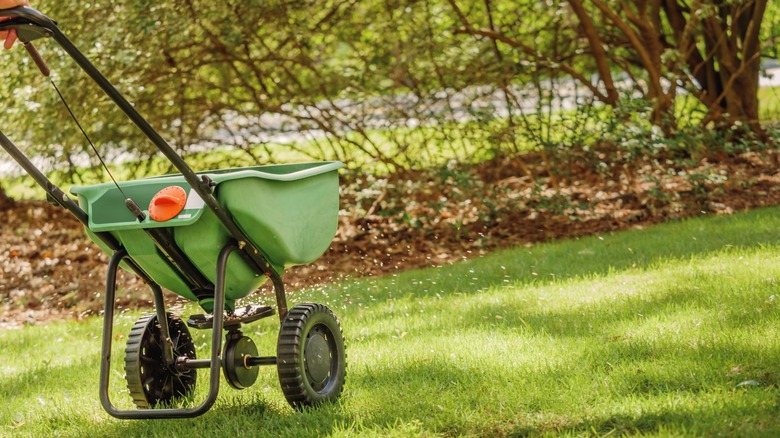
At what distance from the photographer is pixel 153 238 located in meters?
3.20

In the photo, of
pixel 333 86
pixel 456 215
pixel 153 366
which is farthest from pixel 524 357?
pixel 333 86

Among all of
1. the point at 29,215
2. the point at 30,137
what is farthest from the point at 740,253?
the point at 29,215

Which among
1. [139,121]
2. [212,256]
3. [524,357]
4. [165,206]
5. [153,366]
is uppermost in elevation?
[139,121]

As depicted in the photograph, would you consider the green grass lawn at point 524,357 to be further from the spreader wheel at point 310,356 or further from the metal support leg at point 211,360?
the metal support leg at point 211,360

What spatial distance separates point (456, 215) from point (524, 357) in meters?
3.94

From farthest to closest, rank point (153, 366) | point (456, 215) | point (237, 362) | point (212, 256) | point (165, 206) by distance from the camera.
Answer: point (456, 215) < point (153, 366) < point (237, 362) < point (212, 256) < point (165, 206)

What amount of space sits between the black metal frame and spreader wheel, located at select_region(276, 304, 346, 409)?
115 mm

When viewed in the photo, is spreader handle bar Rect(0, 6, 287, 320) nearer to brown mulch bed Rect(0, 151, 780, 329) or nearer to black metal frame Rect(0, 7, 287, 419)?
black metal frame Rect(0, 7, 287, 419)

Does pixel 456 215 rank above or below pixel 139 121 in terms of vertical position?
below

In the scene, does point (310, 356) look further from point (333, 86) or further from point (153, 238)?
point (333, 86)

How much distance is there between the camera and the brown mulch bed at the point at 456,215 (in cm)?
685

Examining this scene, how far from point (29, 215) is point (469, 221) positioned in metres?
4.72

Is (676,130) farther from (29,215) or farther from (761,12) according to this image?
(29,215)

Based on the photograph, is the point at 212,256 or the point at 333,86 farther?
the point at 333,86
